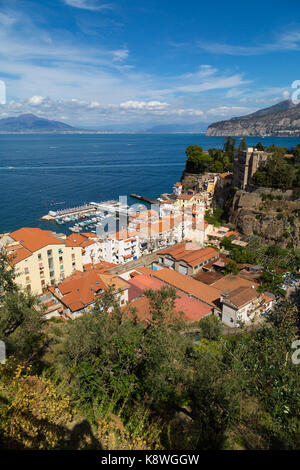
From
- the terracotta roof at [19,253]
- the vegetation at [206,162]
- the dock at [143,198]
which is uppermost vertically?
the vegetation at [206,162]

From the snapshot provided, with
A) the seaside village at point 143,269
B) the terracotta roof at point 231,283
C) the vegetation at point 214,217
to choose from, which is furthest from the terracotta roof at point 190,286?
the vegetation at point 214,217

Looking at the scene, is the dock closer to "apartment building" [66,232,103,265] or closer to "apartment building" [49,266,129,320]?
"apartment building" [66,232,103,265]

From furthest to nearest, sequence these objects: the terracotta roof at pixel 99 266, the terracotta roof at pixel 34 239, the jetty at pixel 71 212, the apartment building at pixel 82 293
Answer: the jetty at pixel 71 212
the terracotta roof at pixel 99 266
the terracotta roof at pixel 34 239
the apartment building at pixel 82 293

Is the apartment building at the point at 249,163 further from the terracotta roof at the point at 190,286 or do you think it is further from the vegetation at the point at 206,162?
the terracotta roof at the point at 190,286

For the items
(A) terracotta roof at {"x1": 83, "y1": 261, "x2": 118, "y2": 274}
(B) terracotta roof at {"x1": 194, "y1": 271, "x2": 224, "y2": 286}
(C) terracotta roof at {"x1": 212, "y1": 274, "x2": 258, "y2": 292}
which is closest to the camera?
(C) terracotta roof at {"x1": 212, "y1": 274, "x2": 258, "y2": 292}

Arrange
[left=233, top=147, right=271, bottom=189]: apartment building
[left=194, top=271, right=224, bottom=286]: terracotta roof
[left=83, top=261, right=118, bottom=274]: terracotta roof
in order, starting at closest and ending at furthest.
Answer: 1. [left=194, top=271, right=224, bottom=286]: terracotta roof
2. [left=83, top=261, right=118, bottom=274]: terracotta roof
3. [left=233, top=147, right=271, bottom=189]: apartment building

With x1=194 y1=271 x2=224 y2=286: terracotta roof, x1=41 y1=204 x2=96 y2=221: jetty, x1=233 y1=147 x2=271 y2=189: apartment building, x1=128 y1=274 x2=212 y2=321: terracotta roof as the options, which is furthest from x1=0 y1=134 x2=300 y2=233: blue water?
x1=194 y1=271 x2=224 y2=286: terracotta roof

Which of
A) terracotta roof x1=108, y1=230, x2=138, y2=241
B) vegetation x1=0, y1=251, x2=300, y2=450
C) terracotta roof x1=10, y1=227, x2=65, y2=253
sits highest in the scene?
vegetation x1=0, y1=251, x2=300, y2=450
